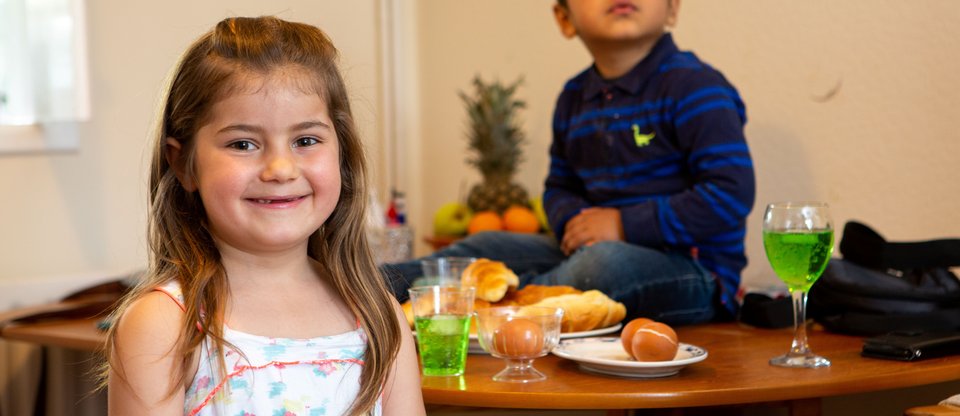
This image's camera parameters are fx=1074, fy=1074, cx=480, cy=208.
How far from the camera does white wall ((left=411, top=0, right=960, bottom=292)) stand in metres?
2.28

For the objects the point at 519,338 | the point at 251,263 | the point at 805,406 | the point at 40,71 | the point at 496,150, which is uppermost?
the point at 40,71

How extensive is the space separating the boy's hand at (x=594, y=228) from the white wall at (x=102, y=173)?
857 millimetres

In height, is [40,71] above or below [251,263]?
above

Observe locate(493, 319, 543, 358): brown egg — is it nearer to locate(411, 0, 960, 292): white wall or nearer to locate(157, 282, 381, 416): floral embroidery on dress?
locate(157, 282, 381, 416): floral embroidery on dress

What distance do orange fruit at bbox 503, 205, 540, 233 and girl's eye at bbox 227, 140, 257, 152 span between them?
194 cm

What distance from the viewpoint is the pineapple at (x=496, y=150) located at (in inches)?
128

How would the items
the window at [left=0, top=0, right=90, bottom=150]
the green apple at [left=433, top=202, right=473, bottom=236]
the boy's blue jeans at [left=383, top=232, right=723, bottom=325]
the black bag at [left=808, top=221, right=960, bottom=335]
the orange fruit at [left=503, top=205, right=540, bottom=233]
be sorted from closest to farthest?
the black bag at [left=808, top=221, right=960, bottom=335] < the boy's blue jeans at [left=383, top=232, right=723, bottom=325] < the window at [left=0, top=0, right=90, bottom=150] < the orange fruit at [left=503, top=205, right=540, bottom=233] < the green apple at [left=433, top=202, right=473, bottom=236]

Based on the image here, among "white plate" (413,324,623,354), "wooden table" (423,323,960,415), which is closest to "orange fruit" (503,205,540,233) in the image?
"white plate" (413,324,623,354)

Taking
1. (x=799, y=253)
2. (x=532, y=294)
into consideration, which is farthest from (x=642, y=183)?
(x=799, y=253)

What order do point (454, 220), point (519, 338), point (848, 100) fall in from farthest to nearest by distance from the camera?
1. point (454, 220)
2. point (848, 100)
3. point (519, 338)

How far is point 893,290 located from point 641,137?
673 millimetres

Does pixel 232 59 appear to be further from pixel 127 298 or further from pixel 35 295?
pixel 35 295

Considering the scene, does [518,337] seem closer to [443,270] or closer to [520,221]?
[443,270]

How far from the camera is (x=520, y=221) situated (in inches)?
122
